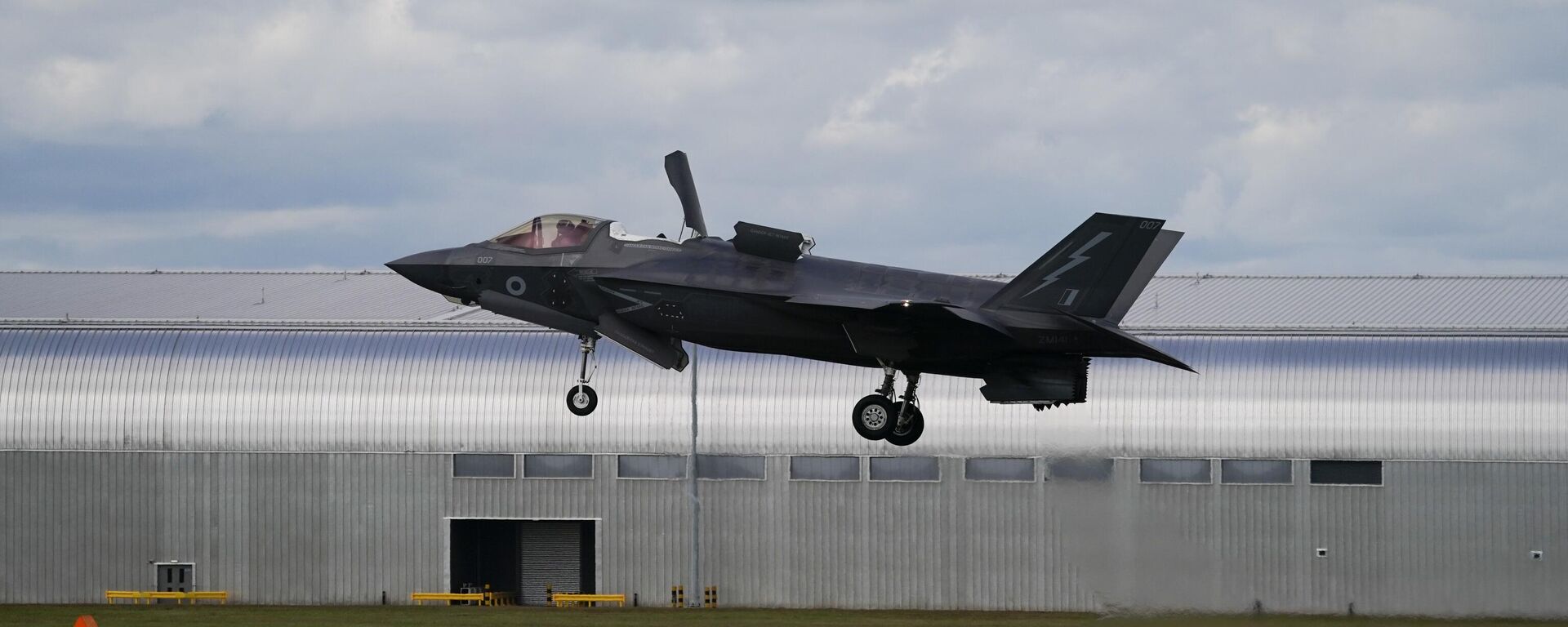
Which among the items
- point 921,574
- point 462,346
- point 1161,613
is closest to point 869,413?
point 1161,613

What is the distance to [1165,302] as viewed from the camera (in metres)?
72.1

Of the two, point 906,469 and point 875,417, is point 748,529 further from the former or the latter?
point 875,417

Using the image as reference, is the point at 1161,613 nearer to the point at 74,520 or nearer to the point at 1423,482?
the point at 1423,482

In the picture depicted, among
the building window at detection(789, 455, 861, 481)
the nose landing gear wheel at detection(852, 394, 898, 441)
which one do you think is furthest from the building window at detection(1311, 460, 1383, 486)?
the nose landing gear wheel at detection(852, 394, 898, 441)

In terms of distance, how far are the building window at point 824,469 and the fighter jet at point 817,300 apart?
2588cm

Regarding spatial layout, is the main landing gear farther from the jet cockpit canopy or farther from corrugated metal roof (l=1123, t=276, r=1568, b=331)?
corrugated metal roof (l=1123, t=276, r=1568, b=331)

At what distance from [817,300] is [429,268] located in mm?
8504

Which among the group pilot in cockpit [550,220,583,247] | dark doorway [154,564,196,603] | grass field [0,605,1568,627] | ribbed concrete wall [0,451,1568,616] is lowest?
grass field [0,605,1568,627]

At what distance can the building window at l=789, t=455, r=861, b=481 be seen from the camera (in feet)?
210

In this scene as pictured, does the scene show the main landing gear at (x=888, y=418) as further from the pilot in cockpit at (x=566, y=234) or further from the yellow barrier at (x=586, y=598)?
the yellow barrier at (x=586, y=598)

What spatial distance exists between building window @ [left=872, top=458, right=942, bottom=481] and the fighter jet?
25.6 m

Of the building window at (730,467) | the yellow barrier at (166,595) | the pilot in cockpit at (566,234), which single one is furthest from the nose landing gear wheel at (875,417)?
the yellow barrier at (166,595)

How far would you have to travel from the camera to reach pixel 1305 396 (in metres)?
62.1

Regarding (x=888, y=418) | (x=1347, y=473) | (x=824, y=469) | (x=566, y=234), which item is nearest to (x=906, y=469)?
(x=824, y=469)
